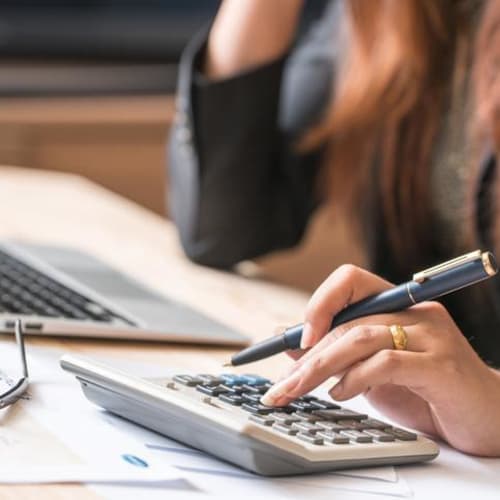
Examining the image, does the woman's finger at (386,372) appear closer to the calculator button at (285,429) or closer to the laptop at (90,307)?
the calculator button at (285,429)

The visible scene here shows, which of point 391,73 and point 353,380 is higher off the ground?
point 391,73

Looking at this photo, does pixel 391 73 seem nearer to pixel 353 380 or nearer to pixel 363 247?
pixel 363 247

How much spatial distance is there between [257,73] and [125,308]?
1.51 ft

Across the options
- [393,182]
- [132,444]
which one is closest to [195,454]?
[132,444]

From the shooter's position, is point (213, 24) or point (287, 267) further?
point (287, 267)

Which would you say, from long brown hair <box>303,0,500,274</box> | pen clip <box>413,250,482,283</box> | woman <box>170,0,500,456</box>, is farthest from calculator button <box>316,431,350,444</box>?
long brown hair <box>303,0,500,274</box>

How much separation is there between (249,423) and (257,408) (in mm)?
54

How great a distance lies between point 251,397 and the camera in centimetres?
72

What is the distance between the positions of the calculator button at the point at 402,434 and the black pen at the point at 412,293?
0.08 m

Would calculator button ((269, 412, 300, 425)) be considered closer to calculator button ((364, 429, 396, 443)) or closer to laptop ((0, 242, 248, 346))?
calculator button ((364, 429, 396, 443))

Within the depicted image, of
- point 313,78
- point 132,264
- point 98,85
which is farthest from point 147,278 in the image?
point 98,85

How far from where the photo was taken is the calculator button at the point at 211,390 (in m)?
0.72

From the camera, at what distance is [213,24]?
147 centimetres

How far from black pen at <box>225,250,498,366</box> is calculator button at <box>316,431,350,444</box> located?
10 cm
